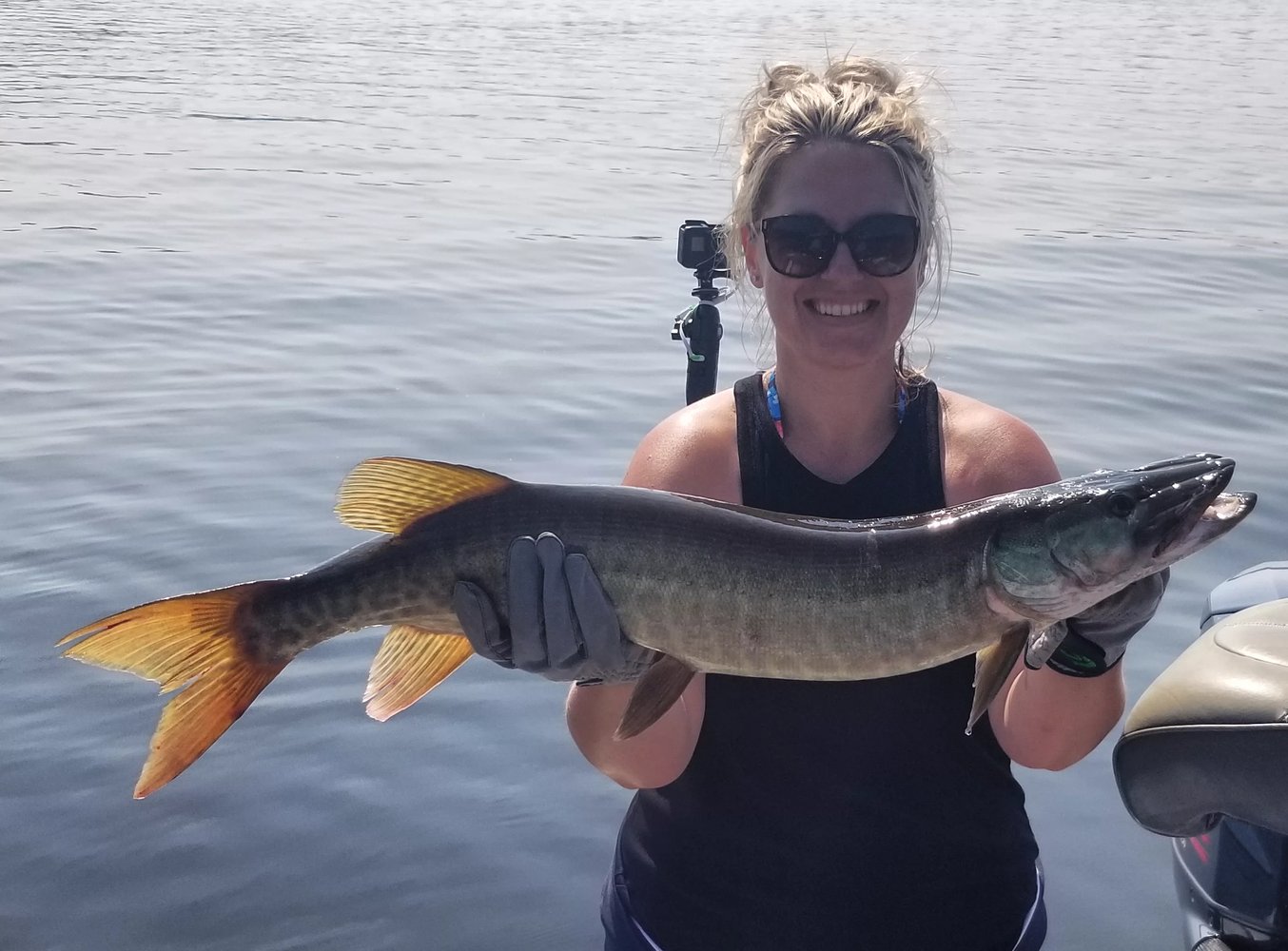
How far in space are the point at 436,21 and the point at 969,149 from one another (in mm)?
22186

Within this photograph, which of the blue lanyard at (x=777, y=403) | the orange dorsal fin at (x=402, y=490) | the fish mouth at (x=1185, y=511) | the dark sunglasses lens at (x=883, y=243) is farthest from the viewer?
the blue lanyard at (x=777, y=403)

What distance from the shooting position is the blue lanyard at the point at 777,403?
3037 millimetres

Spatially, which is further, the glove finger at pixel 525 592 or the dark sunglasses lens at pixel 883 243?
the dark sunglasses lens at pixel 883 243

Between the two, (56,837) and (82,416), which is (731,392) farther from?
(82,416)

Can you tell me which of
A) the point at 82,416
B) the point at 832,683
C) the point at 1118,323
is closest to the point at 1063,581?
the point at 832,683

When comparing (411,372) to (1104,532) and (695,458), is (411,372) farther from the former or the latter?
(1104,532)

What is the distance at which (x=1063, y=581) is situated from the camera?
247cm

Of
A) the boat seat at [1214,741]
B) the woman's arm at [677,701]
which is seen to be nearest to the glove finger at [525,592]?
the woman's arm at [677,701]

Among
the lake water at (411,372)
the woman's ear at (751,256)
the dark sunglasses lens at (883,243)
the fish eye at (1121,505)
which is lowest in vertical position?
the lake water at (411,372)

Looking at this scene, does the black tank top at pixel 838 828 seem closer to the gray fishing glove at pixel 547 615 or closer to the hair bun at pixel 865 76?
the gray fishing glove at pixel 547 615

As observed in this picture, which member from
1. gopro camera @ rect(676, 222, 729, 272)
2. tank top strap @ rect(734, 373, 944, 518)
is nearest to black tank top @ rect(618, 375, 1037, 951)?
tank top strap @ rect(734, 373, 944, 518)

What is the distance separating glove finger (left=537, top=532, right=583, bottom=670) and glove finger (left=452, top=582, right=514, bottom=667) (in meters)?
0.11

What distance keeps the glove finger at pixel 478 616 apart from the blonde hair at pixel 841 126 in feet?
3.82

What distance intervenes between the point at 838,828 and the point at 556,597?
82 centimetres
